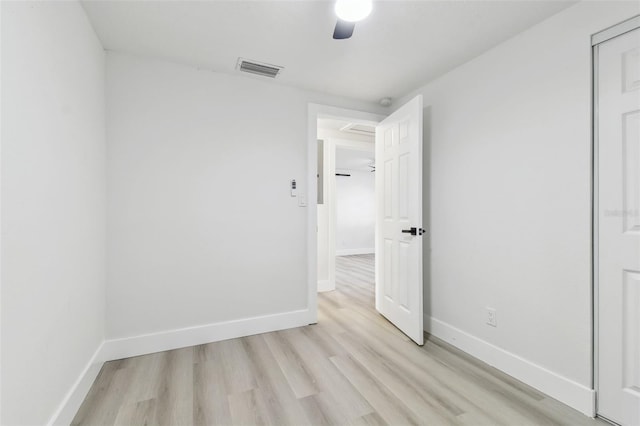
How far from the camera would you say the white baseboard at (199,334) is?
2.13 m

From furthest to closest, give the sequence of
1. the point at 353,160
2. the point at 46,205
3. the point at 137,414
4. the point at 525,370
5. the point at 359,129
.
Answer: the point at 353,160 < the point at 359,129 < the point at 525,370 < the point at 137,414 < the point at 46,205

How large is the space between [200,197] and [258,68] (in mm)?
1236

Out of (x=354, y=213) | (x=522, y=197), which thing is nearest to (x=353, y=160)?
(x=354, y=213)

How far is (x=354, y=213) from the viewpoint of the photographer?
8383 millimetres

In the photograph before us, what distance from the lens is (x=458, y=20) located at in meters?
1.79

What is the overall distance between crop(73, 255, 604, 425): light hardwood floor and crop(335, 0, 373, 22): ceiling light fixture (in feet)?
6.93

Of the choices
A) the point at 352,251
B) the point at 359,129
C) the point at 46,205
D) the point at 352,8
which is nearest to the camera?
the point at 46,205

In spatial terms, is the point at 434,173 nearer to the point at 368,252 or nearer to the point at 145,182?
the point at 145,182

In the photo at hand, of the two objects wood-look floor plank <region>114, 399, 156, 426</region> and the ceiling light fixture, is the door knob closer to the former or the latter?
the ceiling light fixture

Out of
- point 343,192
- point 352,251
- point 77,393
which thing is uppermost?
point 343,192

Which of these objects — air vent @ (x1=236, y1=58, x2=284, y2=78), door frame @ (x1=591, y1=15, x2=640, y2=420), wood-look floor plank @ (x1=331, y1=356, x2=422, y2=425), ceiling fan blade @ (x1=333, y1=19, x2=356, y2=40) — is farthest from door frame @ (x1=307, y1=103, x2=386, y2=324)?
door frame @ (x1=591, y1=15, x2=640, y2=420)

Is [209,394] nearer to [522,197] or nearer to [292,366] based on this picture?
[292,366]

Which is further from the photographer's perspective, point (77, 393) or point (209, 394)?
point (209, 394)

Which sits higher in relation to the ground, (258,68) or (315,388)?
(258,68)
